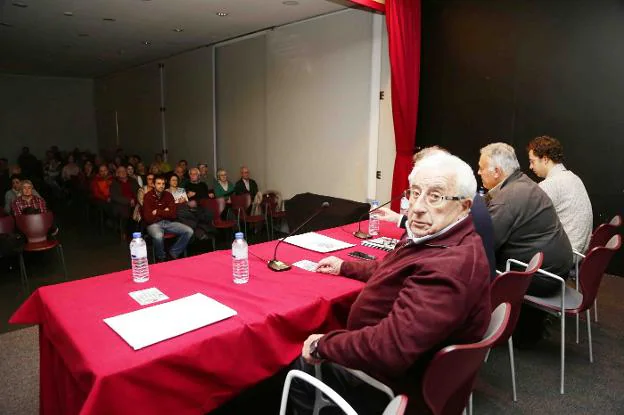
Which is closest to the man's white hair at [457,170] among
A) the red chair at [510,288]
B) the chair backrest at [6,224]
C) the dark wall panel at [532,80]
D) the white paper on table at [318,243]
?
the red chair at [510,288]

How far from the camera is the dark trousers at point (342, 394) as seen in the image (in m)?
1.45

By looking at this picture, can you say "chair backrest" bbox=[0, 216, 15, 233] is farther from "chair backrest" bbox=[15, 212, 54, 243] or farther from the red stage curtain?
the red stage curtain

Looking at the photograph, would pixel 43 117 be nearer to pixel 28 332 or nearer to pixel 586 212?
pixel 28 332

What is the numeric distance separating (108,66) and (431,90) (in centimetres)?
881

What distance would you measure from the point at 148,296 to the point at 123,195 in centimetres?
465

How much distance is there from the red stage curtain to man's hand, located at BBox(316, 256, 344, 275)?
276 centimetres

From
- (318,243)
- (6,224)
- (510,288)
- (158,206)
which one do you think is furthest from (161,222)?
(510,288)

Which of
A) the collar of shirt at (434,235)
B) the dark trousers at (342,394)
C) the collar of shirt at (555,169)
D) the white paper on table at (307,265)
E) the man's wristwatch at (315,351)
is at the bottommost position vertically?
the dark trousers at (342,394)

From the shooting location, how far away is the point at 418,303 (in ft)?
3.87

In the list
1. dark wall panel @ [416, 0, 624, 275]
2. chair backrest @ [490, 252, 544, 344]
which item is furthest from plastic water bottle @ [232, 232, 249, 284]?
dark wall panel @ [416, 0, 624, 275]

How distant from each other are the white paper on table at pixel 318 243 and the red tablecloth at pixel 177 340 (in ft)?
1.30

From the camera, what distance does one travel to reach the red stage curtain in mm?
4430

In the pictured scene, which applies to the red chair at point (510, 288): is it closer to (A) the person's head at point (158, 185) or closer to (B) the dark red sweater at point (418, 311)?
(B) the dark red sweater at point (418, 311)

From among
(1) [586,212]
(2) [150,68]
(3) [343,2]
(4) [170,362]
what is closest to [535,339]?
(1) [586,212]
